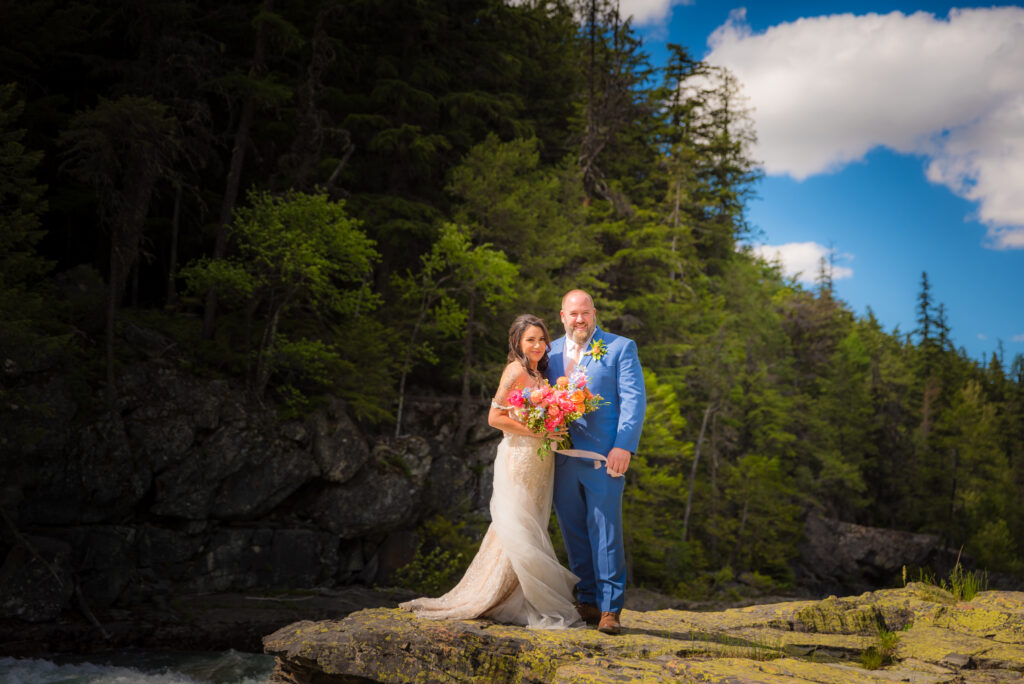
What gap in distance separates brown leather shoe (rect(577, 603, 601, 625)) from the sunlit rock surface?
24 centimetres

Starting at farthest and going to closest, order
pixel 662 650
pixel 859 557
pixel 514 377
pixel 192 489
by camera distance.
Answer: pixel 859 557, pixel 192 489, pixel 514 377, pixel 662 650

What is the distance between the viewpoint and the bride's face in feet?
17.3

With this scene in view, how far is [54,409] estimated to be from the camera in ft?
46.1

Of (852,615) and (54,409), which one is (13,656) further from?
(852,615)

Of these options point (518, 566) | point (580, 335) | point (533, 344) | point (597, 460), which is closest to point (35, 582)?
point (518, 566)

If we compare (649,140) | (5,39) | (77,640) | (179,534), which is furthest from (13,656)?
(649,140)

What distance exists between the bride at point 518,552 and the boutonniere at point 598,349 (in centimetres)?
44

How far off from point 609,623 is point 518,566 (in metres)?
0.78

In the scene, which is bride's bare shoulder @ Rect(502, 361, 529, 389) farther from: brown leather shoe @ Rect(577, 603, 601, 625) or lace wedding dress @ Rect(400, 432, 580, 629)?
brown leather shoe @ Rect(577, 603, 601, 625)

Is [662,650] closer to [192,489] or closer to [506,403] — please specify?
[506,403]

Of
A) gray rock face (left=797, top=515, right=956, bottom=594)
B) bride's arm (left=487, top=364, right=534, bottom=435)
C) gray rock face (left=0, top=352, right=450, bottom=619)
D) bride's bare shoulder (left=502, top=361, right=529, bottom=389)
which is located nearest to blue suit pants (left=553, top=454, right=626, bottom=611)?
bride's arm (left=487, top=364, right=534, bottom=435)

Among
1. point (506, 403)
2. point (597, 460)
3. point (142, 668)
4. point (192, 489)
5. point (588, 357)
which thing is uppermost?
point (588, 357)

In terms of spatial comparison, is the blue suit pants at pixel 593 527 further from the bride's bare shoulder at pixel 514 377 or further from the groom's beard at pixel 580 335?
the groom's beard at pixel 580 335

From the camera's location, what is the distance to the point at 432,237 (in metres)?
22.0
